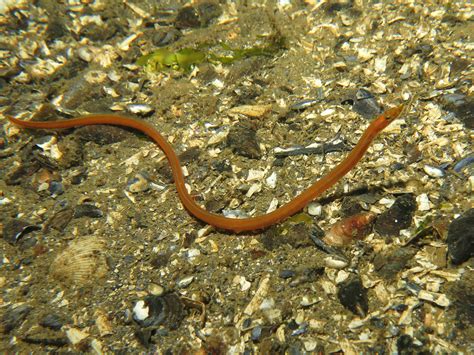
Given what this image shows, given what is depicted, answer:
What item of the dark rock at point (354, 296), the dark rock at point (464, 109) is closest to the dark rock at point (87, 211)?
the dark rock at point (354, 296)

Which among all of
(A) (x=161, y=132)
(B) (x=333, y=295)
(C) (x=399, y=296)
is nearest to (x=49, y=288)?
(A) (x=161, y=132)

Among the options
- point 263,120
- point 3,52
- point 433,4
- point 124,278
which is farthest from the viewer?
point 3,52

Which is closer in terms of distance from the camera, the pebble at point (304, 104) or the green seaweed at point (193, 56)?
the pebble at point (304, 104)

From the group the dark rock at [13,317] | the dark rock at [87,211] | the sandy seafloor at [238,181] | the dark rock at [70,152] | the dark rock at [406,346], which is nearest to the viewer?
the dark rock at [406,346]

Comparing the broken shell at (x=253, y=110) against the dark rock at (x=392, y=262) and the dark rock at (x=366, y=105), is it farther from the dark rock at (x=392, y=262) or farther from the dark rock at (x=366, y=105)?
→ the dark rock at (x=392, y=262)

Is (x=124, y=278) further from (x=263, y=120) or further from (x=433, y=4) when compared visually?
(x=433, y=4)

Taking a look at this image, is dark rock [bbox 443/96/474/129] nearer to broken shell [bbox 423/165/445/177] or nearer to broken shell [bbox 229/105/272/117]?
broken shell [bbox 423/165/445/177]

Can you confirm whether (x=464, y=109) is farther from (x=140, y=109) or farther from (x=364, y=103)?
(x=140, y=109)
